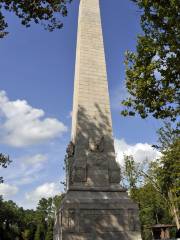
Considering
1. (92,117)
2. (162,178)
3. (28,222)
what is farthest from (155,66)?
(28,222)

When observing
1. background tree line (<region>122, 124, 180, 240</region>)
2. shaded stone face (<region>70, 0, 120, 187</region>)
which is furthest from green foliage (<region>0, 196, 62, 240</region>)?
shaded stone face (<region>70, 0, 120, 187</region>)

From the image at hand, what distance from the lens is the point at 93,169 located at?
1449 cm

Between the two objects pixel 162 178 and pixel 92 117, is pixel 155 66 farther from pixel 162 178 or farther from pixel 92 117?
pixel 162 178

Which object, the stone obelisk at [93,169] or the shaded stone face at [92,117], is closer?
the stone obelisk at [93,169]

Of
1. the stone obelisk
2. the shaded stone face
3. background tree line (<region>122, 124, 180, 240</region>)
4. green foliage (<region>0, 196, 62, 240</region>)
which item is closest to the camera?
the stone obelisk

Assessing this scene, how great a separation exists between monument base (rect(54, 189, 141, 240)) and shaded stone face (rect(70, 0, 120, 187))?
89cm

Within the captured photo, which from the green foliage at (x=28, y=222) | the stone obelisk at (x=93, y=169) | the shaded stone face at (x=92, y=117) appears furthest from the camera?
the green foliage at (x=28, y=222)

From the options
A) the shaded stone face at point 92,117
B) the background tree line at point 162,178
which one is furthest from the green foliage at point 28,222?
the shaded stone face at point 92,117

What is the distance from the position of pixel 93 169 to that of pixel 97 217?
2484 millimetres

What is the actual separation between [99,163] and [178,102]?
18.0ft

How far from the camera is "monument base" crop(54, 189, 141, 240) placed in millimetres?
12531

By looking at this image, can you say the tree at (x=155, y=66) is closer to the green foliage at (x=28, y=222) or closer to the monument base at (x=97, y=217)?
the monument base at (x=97, y=217)

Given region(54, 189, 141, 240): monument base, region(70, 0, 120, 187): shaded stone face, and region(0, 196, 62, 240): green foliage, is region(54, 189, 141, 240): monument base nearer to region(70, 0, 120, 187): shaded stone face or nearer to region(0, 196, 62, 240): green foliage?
region(70, 0, 120, 187): shaded stone face

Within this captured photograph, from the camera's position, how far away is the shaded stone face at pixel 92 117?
1445cm
